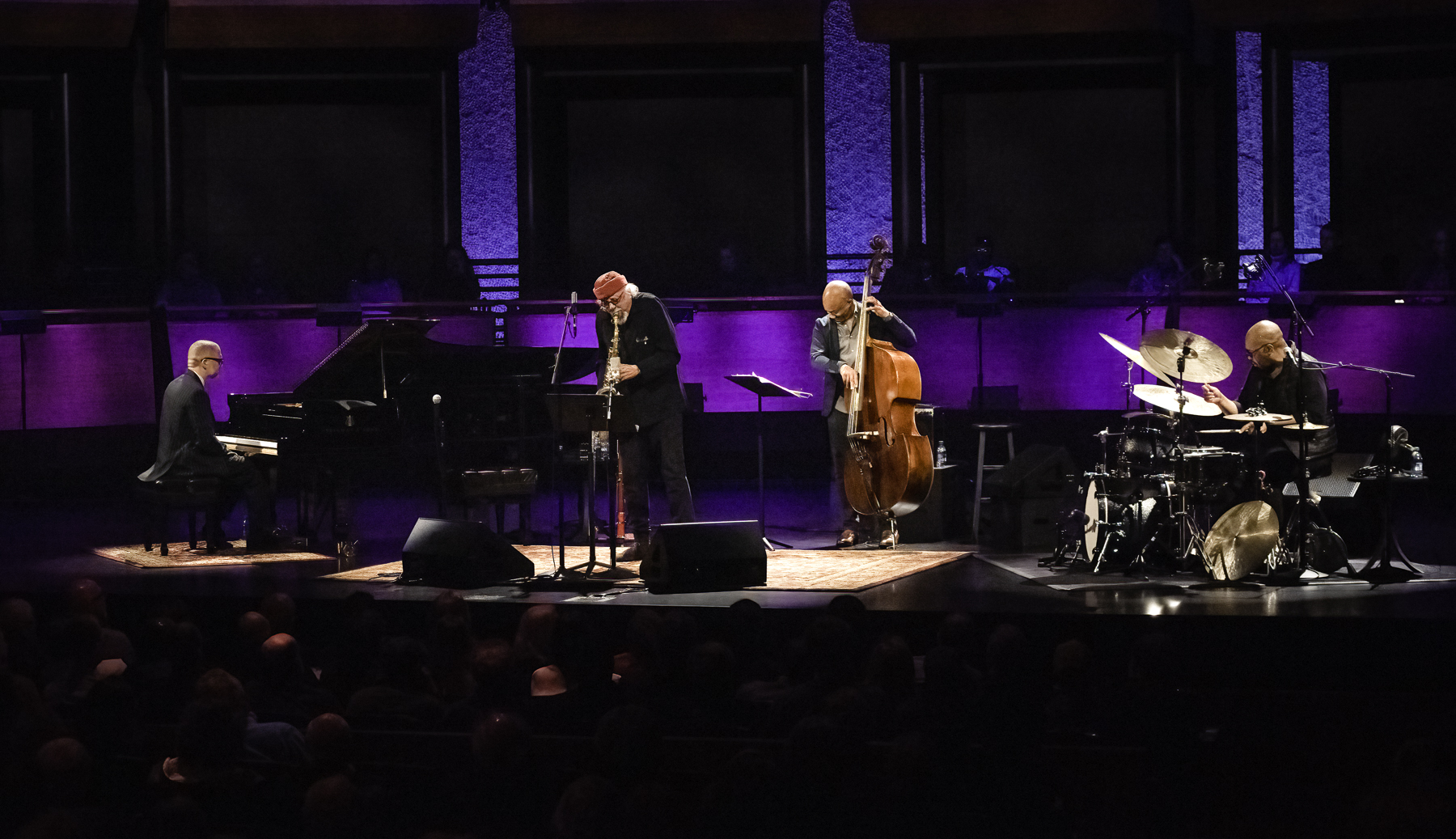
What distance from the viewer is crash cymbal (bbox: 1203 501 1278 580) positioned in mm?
6422

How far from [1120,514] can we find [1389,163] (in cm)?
682

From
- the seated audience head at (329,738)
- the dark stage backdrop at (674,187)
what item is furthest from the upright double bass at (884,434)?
the dark stage backdrop at (674,187)

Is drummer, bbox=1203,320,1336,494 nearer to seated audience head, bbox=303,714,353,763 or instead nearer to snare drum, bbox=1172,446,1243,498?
snare drum, bbox=1172,446,1243,498

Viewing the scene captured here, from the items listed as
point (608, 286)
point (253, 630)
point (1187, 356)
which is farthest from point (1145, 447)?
point (253, 630)

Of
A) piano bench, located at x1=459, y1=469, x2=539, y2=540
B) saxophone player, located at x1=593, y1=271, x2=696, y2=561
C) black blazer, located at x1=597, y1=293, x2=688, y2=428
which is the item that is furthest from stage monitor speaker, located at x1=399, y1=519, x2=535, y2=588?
piano bench, located at x1=459, y1=469, x2=539, y2=540

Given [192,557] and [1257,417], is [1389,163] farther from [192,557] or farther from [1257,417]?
[192,557]

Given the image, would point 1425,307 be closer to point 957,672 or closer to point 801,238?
point 801,238

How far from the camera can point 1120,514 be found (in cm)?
697

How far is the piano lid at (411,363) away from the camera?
7.79 metres

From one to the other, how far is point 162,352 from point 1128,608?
7.53 meters

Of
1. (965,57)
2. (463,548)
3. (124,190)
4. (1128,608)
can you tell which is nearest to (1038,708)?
(1128,608)

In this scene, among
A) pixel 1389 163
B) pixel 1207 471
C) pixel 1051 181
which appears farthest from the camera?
pixel 1051 181

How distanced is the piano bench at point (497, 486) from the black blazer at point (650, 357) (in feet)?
3.39

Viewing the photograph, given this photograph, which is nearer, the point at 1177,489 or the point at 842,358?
the point at 1177,489
